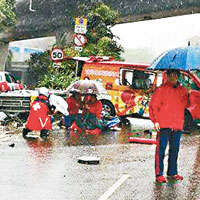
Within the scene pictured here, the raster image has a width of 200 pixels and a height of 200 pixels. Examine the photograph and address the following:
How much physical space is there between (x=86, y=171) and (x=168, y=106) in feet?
5.60

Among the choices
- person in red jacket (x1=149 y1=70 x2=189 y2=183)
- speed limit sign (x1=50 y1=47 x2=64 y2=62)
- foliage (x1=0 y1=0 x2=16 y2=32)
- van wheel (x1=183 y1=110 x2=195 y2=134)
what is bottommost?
van wheel (x1=183 y1=110 x2=195 y2=134)

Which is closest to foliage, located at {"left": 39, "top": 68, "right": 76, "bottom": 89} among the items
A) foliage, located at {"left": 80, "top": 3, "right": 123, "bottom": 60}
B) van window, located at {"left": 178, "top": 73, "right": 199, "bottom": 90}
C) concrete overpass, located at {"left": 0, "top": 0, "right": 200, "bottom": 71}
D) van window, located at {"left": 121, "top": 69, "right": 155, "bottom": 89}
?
foliage, located at {"left": 80, "top": 3, "right": 123, "bottom": 60}

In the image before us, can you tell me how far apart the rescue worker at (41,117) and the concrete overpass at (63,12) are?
1647 centimetres

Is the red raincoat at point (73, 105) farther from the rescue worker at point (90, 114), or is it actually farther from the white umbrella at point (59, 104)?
the white umbrella at point (59, 104)

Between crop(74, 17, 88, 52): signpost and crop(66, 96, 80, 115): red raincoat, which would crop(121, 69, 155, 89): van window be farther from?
crop(74, 17, 88, 52): signpost

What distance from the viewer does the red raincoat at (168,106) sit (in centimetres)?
859

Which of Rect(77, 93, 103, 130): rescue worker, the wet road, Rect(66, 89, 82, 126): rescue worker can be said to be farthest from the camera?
Rect(66, 89, 82, 126): rescue worker

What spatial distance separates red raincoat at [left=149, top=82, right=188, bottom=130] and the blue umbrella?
32 cm

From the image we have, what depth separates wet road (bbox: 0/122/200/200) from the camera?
24.7 feet

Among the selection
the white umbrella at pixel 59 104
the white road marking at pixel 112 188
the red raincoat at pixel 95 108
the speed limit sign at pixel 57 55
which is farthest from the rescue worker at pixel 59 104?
the speed limit sign at pixel 57 55

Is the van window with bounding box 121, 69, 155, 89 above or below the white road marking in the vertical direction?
above

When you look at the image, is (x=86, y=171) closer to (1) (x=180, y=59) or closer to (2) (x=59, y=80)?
(1) (x=180, y=59)

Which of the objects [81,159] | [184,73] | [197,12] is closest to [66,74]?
[184,73]

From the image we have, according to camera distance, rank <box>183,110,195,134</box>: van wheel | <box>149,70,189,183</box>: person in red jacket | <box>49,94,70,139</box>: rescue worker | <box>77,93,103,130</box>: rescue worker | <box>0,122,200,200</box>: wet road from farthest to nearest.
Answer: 1. <box>183,110,195,134</box>: van wheel
2. <box>77,93,103,130</box>: rescue worker
3. <box>49,94,70,139</box>: rescue worker
4. <box>149,70,189,183</box>: person in red jacket
5. <box>0,122,200,200</box>: wet road
